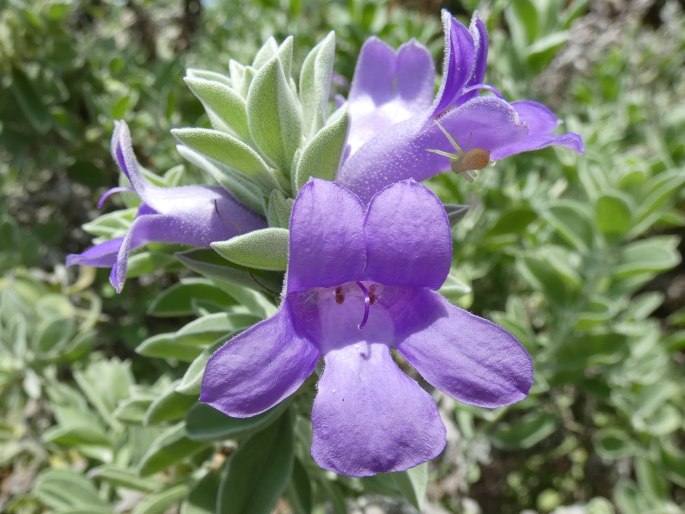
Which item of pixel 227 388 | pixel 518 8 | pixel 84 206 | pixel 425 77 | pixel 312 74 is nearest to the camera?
pixel 227 388

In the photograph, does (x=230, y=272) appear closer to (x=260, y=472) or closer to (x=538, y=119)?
(x=260, y=472)

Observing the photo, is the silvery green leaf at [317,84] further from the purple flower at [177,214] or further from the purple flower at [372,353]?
the purple flower at [372,353]

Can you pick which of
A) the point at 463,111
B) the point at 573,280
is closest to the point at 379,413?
the point at 463,111

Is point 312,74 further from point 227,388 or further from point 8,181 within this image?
point 8,181

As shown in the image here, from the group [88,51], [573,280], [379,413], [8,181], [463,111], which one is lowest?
[8,181]

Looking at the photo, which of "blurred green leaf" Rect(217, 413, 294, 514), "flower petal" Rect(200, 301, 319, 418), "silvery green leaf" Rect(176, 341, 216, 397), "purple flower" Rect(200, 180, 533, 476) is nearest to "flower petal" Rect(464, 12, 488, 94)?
"purple flower" Rect(200, 180, 533, 476)

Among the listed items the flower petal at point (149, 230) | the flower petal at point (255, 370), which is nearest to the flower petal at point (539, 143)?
the flower petal at point (255, 370)

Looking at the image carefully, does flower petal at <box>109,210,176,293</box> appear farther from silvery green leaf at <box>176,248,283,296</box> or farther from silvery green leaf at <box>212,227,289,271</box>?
silvery green leaf at <box>212,227,289,271</box>
